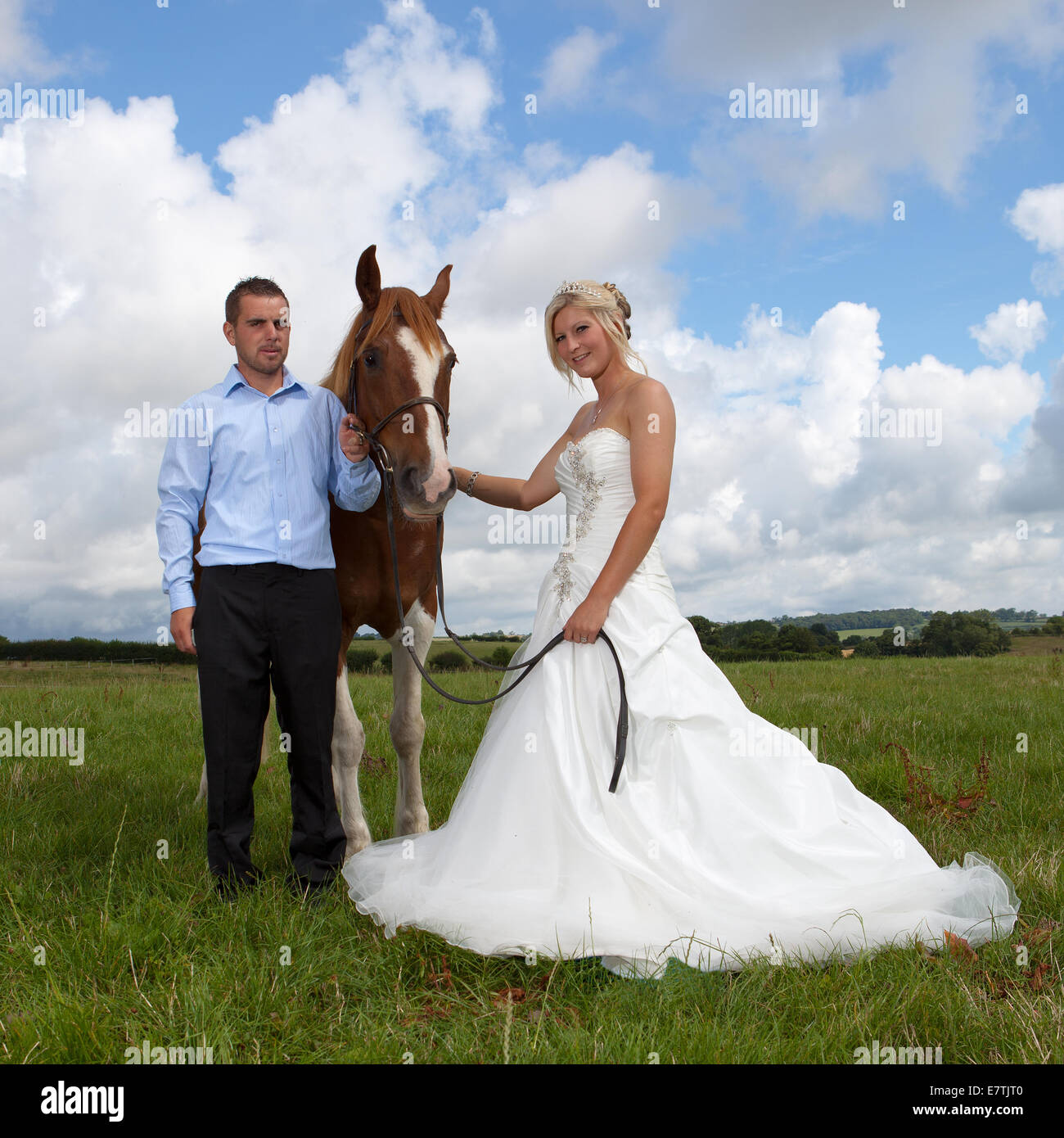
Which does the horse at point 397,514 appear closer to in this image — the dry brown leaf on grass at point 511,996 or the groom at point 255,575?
the groom at point 255,575

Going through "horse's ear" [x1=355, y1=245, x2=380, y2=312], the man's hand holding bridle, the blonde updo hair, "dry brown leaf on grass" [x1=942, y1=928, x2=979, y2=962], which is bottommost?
"dry brown leaf on grass" [x1=942, y1=928, x2=979, y2=962]

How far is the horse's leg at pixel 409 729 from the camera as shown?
527 centimetres

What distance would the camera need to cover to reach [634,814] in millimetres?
3547

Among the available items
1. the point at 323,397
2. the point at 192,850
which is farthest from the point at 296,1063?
the point at 323,397

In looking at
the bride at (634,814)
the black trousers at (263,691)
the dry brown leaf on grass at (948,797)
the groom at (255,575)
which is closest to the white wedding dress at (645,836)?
the bride at (634,814)

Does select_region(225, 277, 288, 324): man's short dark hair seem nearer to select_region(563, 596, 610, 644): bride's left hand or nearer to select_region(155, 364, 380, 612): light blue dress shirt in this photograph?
select_region(155, 364, 380, 612): light blue dress shirt

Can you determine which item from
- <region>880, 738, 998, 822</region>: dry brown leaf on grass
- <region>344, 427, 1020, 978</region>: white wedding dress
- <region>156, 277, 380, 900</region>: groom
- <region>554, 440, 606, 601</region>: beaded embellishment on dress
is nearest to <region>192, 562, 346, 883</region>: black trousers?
<region>156, 277, 380, 900</region>: groom

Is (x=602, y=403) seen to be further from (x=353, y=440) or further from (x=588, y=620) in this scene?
(x=353, y=440)

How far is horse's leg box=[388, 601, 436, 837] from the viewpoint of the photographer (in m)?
5.27

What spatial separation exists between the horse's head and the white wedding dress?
72 centimetres

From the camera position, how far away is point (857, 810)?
3.96 m

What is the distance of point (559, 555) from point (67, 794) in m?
4.56
